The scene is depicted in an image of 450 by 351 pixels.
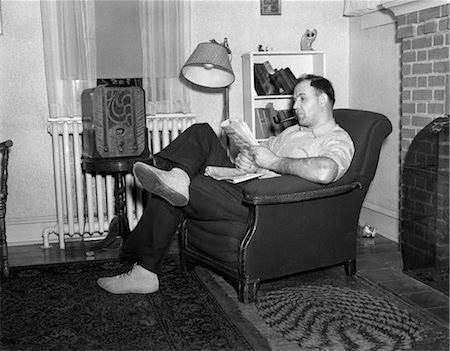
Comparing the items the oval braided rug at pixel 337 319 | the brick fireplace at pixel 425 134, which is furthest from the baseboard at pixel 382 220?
the oval braided rug at pixel 337 319

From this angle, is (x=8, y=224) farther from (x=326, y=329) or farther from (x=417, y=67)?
(x=417, y=67)

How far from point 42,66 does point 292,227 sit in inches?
85.8

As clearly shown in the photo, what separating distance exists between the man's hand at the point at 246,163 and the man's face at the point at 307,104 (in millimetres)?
334

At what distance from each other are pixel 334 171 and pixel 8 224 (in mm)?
2429

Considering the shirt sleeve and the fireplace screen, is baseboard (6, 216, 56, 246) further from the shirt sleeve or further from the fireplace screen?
the fireplace screen

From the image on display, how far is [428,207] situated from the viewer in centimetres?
321

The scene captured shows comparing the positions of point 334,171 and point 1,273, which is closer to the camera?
point 334,171

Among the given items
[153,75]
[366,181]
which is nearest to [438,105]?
[366,181]

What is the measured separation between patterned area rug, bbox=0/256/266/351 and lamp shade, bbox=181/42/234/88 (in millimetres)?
1333

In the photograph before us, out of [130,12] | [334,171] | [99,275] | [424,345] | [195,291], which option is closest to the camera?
[424,345]

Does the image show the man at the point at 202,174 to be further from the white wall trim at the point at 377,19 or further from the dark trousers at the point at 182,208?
the white wall trim at the point at 377,19

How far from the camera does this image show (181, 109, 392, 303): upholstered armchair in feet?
9.37

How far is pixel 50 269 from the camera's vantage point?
3.58 m

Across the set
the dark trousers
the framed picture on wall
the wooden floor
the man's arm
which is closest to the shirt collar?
the man's arm
